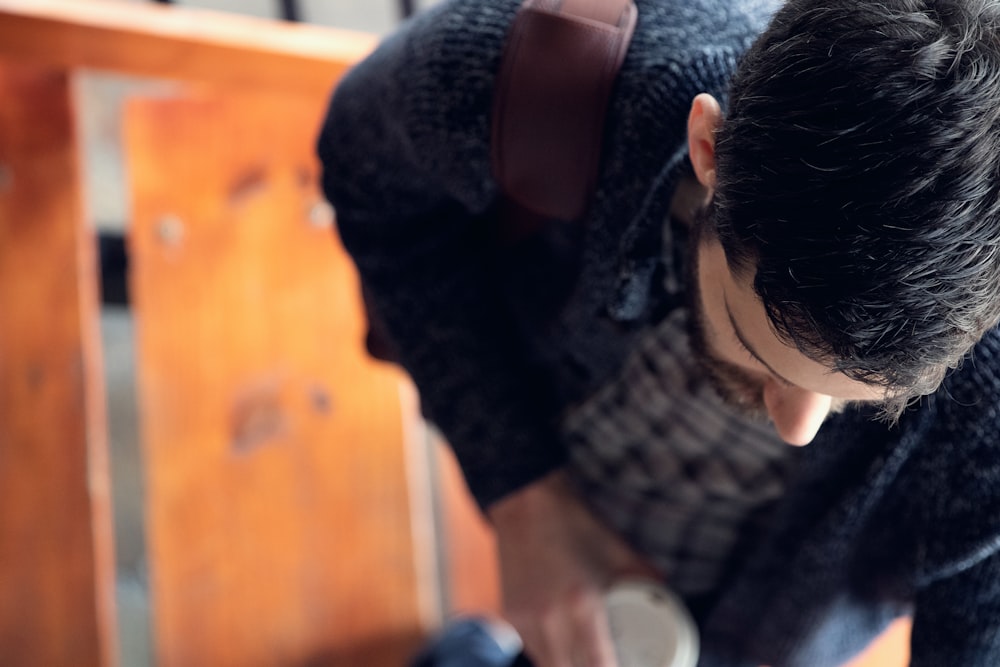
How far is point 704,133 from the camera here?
0.40m

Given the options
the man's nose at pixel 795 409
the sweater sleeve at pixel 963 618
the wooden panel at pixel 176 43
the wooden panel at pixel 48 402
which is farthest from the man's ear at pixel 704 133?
the wooden panel at pixel 48 402

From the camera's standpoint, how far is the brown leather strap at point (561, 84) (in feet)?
1.50

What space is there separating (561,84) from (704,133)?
0.09 m

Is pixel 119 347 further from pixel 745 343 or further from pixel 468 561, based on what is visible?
pixel 745 343

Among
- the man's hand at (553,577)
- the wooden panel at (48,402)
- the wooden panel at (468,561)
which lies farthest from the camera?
the wooden panel at (468,561)

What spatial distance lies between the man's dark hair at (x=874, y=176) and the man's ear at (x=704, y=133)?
3 centimetres

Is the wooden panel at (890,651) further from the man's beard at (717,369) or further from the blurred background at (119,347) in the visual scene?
the blurred background at (119,347)

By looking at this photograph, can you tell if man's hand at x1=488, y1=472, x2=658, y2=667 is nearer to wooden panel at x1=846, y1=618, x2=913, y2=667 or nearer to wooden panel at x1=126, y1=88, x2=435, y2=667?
wooden panel at x1=126, y1=88, x2=435, y2=667

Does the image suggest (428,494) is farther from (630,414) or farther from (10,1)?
(10,1)

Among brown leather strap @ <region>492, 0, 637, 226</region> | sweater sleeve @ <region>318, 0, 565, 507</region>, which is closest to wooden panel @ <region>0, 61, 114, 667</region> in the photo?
sweater sleeve @ <region>318, 0, 565, 507</region>

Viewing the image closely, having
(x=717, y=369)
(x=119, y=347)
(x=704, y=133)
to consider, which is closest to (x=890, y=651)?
(x=717, y=369)

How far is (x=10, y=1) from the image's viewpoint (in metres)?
0.72

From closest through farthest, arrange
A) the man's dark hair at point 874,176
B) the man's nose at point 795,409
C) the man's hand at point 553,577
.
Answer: the man's dark hair at point 874,176, the man's nose at point 795,409, the man's hand at point 553,577

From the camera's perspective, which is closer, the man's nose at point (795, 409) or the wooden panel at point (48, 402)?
the man's nose at point (795, 409)
